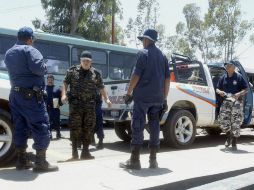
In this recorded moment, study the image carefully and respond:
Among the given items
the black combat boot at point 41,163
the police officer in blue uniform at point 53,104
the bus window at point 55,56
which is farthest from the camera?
the bus window at point 55,56

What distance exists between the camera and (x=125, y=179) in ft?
15.9

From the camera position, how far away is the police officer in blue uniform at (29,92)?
482 centimetres

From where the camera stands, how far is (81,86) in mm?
6188

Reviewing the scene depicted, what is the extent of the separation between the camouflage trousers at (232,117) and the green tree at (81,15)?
17252 millimetres

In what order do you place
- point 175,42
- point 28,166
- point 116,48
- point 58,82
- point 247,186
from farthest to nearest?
point 175,42 < point 116,48 < point 58,82 < point 28,166 < point 247,186

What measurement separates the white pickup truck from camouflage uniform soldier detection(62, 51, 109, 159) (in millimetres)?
1315

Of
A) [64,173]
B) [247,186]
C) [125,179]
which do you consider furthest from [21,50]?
[247,186]

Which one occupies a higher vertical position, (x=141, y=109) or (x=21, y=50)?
(x=21, y=50)

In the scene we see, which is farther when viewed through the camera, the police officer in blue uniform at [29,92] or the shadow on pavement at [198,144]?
the shadow on pavement at [198,144]

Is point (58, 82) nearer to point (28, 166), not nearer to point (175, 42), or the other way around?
point (28, 166)

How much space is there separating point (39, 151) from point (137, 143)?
1.25 metres

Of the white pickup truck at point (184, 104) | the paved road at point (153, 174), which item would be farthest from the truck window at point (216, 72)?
the paved road at point (153, 174)

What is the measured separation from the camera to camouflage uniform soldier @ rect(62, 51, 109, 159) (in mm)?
6160

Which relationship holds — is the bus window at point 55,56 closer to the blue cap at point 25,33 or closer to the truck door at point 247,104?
the truck door at point 247,104
